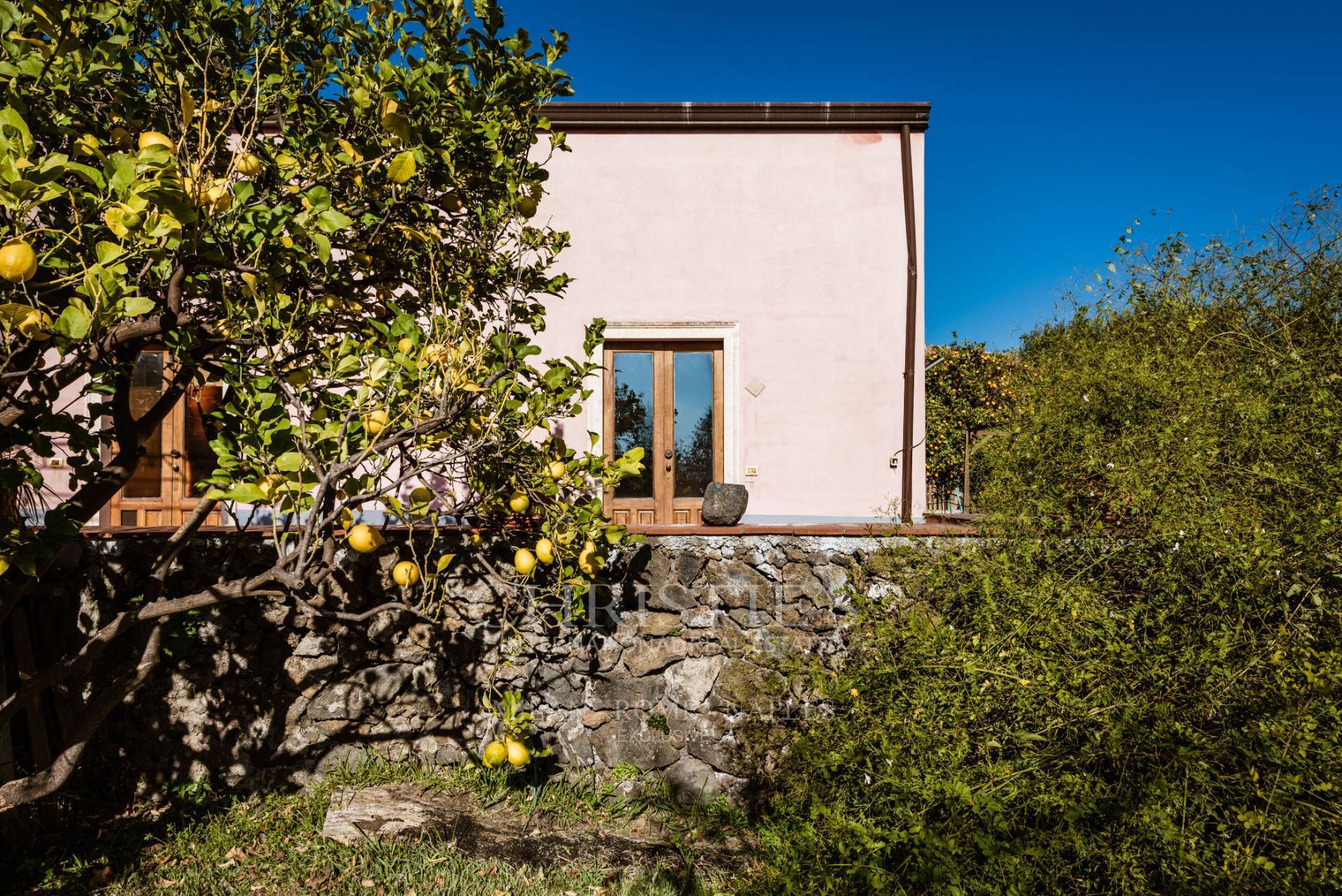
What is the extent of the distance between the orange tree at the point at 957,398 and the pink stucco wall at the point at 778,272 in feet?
12.8

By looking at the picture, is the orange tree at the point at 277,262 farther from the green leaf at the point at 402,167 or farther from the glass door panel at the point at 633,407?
the glass door panel at the point at 633,407

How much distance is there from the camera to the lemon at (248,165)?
2.08m

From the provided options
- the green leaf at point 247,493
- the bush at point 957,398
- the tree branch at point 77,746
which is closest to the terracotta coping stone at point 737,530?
the tree branch at point 77,746

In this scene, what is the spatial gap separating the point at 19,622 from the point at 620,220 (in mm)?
4883

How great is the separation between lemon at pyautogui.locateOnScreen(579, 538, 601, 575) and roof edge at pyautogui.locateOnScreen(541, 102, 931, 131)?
181 inches

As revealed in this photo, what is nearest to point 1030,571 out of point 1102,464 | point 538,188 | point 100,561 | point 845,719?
point 1102,464

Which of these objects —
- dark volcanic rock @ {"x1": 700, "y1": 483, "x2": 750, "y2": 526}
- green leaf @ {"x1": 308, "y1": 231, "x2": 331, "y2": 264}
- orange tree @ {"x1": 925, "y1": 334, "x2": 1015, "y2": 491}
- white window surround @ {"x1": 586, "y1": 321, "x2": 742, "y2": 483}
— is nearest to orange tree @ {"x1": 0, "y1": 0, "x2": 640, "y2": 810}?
green leaf @ {"x1": 308, "y1": 231, "x2": 331, "y2": 264}

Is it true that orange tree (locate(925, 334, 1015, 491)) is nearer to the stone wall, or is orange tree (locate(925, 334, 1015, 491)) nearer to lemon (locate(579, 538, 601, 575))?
the stone wall

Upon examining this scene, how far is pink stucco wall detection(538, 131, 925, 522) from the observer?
233 inches

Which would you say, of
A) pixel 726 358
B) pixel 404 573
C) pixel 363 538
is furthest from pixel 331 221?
pixel 726 358

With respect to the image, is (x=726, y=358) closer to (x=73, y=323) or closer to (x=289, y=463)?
(x=289, y=463)

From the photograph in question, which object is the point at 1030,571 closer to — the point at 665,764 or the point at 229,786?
the point at 665,764

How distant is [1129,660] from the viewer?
2.42m

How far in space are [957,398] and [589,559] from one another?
8672mm
